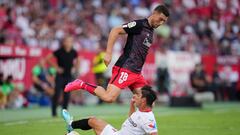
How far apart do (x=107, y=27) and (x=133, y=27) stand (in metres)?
17.6

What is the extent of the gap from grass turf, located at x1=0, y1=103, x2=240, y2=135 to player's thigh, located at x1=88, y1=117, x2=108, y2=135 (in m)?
3.05

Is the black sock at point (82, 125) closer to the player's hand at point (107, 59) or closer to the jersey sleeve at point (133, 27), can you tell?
the player's hand at point (107, 59)

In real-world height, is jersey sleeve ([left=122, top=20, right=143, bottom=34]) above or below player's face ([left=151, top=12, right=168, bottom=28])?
below

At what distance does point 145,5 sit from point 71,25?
7.61 m

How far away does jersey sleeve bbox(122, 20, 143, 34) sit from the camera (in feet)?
43.4

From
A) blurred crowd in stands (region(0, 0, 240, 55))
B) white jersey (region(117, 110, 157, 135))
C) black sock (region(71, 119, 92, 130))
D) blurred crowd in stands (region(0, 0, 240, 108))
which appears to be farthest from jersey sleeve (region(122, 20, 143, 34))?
blurred crowd in stands (region(0, 0, 240, 55))

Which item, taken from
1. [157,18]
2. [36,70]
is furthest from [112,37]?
[36,70]

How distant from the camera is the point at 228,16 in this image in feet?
124

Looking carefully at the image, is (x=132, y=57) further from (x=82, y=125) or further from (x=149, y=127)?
(x=149, y=127)

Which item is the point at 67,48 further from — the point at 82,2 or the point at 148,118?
the point at 82,2

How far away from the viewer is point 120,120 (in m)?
18.5

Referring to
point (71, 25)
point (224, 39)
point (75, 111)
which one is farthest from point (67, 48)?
point (224, 39)

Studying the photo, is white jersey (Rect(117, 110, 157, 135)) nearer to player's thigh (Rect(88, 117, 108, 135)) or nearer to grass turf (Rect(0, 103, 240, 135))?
player's thigh (Rect(88, 117, 108, 135))

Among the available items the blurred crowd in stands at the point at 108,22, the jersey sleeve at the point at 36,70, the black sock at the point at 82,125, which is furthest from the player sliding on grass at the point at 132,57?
the blurred crowd in stands at the point at 108,22
